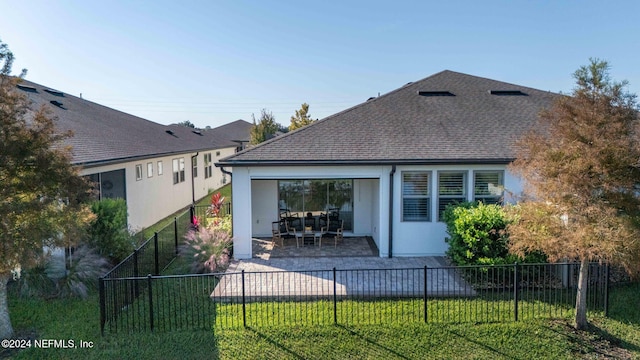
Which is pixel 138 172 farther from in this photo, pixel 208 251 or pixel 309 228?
pixel 309 228

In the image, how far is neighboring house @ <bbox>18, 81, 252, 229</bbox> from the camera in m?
11.9

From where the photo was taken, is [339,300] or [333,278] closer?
[339,300]

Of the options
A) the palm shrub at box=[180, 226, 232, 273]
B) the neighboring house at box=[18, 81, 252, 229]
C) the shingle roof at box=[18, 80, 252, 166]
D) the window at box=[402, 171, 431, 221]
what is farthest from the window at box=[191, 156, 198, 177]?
the window at box=[402, 171, 431, 221]

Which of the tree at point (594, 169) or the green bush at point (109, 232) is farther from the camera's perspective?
the green bush at point (109, 232)

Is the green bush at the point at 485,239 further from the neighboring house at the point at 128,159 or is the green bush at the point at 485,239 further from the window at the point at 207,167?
the window at the point at 207,167

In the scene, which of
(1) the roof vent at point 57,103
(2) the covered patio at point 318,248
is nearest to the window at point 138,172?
(1) the roof vent at point 57,103

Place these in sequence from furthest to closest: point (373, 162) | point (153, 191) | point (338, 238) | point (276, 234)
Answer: point (153, 191) < point (338, 238) < point (276, 234) < point (373, 162)

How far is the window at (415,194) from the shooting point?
1023cm

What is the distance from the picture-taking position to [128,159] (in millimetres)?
12703

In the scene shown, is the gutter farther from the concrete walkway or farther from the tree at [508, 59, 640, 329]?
the tree at [508, 59, 640, 329]

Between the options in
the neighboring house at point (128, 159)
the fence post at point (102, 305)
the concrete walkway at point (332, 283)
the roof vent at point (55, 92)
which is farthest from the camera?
the roof vent at point (55, 92)

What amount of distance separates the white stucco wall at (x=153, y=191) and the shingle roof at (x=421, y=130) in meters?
6.18

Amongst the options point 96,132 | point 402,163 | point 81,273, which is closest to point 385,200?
point 402,163

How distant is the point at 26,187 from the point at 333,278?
18.2ft
